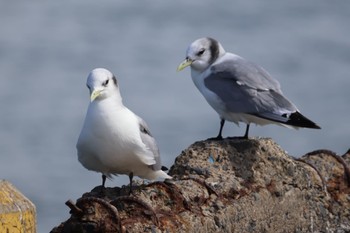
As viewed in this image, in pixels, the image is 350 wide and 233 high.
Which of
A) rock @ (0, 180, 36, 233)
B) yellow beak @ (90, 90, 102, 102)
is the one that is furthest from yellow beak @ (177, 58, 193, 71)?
rock @ (0, 180, 36, 233)

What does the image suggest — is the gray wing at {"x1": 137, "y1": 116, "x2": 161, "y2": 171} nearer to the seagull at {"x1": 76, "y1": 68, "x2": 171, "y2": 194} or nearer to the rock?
the seagull at {"x1": 76, "y1": 68, "x2": 171, "y2": 194}

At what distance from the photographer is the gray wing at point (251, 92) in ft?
28.6

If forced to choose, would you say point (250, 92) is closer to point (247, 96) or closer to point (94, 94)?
point (247, 96)

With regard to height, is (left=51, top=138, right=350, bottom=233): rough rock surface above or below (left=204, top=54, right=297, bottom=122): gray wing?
below

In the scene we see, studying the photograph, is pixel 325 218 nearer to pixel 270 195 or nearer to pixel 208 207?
pixel 270 195

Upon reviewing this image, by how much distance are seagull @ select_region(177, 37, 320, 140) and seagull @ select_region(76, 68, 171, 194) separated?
41.6 inches

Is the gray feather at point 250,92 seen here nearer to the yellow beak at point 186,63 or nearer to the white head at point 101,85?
the yellow beak at point 186,63

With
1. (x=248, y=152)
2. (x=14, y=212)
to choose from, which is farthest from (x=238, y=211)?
(x=14, y=212)

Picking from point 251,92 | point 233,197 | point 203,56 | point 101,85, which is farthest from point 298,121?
point 233,197

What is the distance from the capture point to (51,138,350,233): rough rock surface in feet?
18.6

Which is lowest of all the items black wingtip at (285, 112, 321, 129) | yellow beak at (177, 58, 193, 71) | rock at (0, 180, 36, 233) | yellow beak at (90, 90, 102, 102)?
rock at (0, 180, 36, 233)

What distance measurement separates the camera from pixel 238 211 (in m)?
6.50

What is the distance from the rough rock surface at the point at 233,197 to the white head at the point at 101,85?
0.65 m

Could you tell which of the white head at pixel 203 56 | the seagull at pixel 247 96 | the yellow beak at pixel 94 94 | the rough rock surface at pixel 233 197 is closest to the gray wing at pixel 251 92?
the seagull at pixel 247 96
